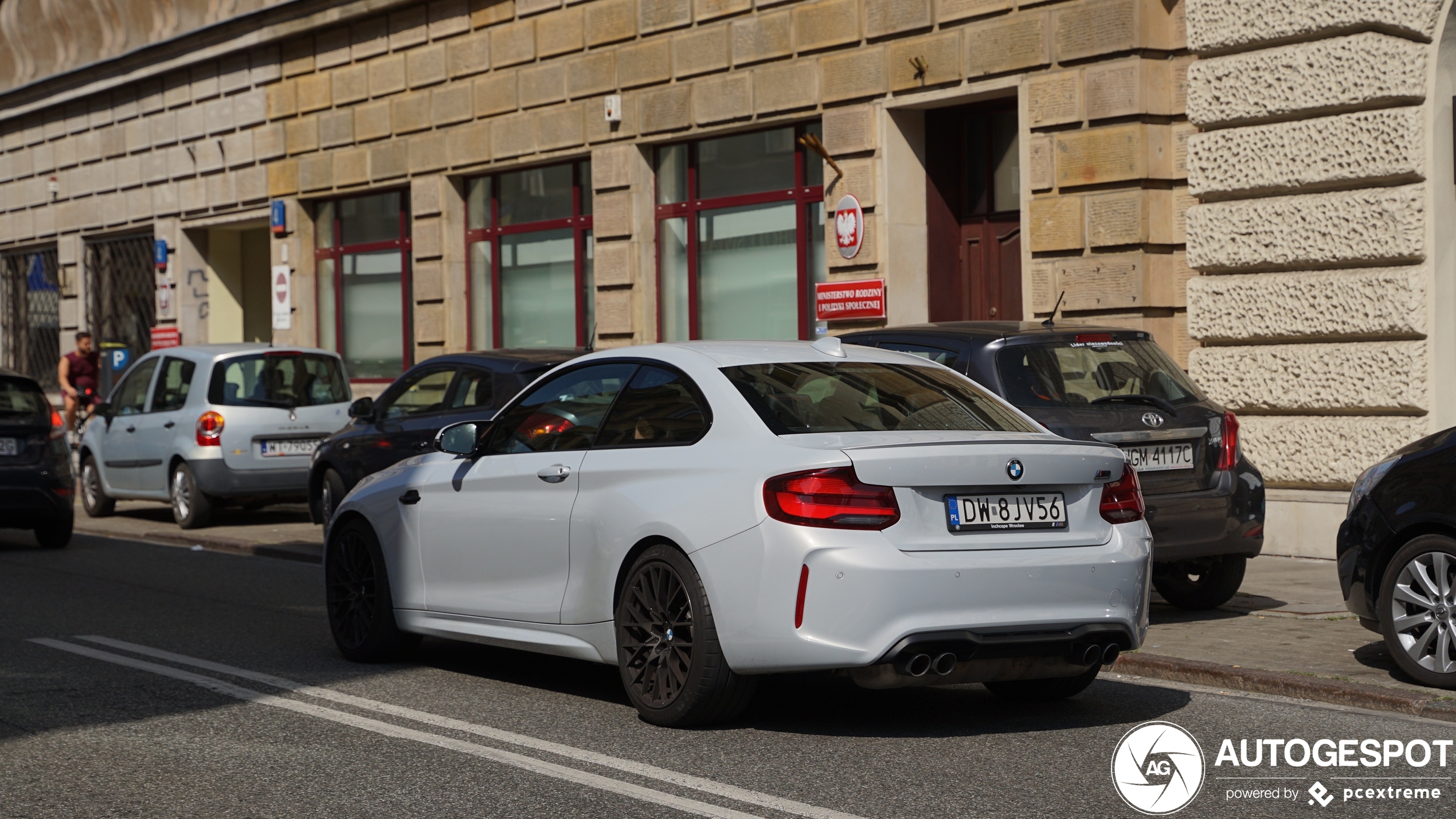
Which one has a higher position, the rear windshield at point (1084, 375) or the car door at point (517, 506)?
the rear windshield at point (1084, 375)

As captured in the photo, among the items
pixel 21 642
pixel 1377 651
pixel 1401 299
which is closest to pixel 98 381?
pixel 21 642

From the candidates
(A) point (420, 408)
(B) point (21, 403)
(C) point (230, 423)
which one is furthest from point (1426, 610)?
(C) point (230, 423)

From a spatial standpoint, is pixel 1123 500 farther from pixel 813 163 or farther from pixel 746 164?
pixel 746 164

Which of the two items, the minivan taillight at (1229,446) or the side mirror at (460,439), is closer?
the side mirror at (460,439)

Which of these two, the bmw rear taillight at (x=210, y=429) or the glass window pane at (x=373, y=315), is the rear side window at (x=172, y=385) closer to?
the bmw rear taillight at (x=210, y=429)

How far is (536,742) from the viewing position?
634cm

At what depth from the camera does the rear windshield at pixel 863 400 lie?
6480 mm

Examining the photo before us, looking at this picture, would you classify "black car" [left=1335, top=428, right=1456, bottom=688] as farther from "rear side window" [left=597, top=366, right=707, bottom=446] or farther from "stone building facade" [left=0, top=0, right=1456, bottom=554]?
"stone building facade" [left=0, top=0, right=1456, bottom=554]

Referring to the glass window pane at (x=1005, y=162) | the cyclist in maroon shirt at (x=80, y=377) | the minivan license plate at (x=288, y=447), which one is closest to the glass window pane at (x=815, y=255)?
the glass window pane at (x=1005, y=162)

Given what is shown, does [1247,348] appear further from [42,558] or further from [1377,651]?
[42,558]

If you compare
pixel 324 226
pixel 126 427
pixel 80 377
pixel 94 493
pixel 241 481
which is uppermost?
pixel 324 226

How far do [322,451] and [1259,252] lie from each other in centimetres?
750

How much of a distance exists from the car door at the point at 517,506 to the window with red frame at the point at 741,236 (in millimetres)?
9285

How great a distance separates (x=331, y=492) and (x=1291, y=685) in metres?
8.76
